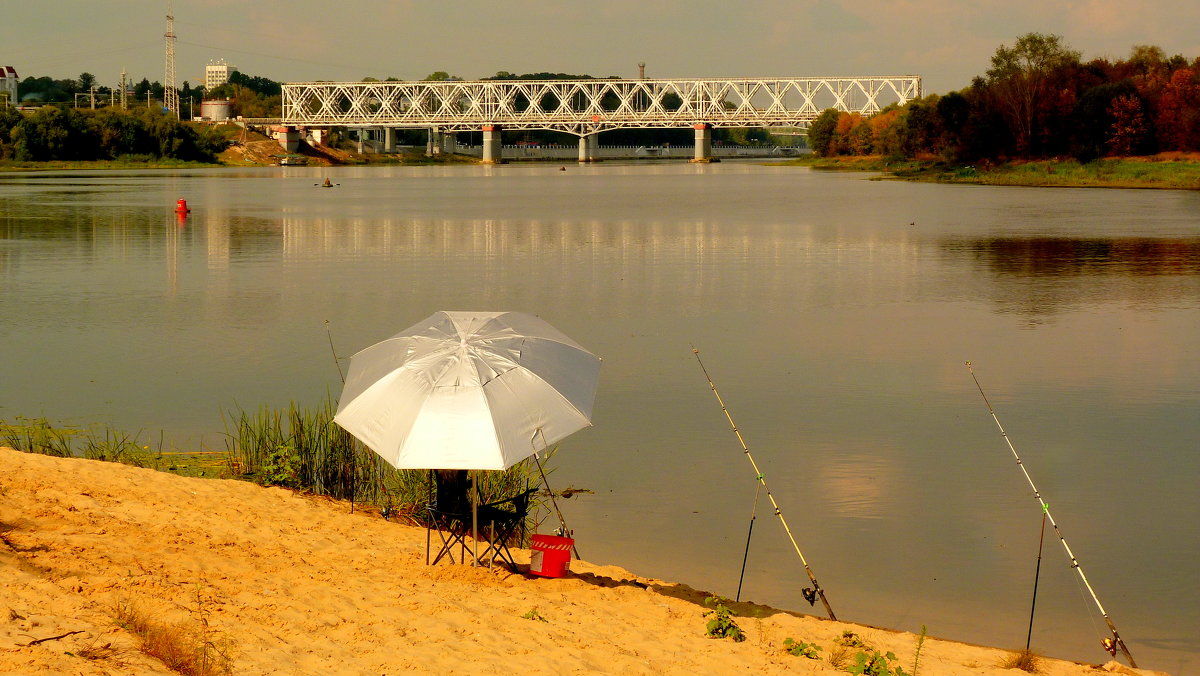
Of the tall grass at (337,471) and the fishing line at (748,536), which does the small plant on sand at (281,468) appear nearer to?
the tall grass at (337,471)

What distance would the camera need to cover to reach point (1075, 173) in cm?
10019

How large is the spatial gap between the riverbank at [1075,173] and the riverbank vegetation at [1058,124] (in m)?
0.13

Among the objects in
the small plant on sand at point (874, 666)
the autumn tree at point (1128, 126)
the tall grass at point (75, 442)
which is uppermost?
the autumn tree at point (1128, 126)

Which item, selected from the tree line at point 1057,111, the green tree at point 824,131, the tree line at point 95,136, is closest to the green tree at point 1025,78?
the tree line at point 1057,111

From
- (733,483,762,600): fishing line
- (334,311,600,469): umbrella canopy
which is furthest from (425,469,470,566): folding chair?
(733,483,762,600): fishing line

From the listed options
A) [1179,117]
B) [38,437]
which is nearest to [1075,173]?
[1179,117]

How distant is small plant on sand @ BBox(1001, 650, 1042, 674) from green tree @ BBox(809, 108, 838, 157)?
168946mm

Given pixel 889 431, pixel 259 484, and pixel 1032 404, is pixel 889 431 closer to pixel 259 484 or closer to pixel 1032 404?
pixel 1032 404

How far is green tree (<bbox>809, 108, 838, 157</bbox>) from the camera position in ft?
569

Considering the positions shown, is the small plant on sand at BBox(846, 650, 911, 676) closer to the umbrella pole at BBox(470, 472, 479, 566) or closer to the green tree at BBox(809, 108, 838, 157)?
the umbrella pole at BBox(470, 472, 479, 566)

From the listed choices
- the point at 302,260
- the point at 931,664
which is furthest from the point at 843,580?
the point at 302,260

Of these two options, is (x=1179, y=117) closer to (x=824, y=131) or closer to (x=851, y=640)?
(x=824, y=131)

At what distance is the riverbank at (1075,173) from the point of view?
3573 inches

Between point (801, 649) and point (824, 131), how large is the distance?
17107 centimetres
